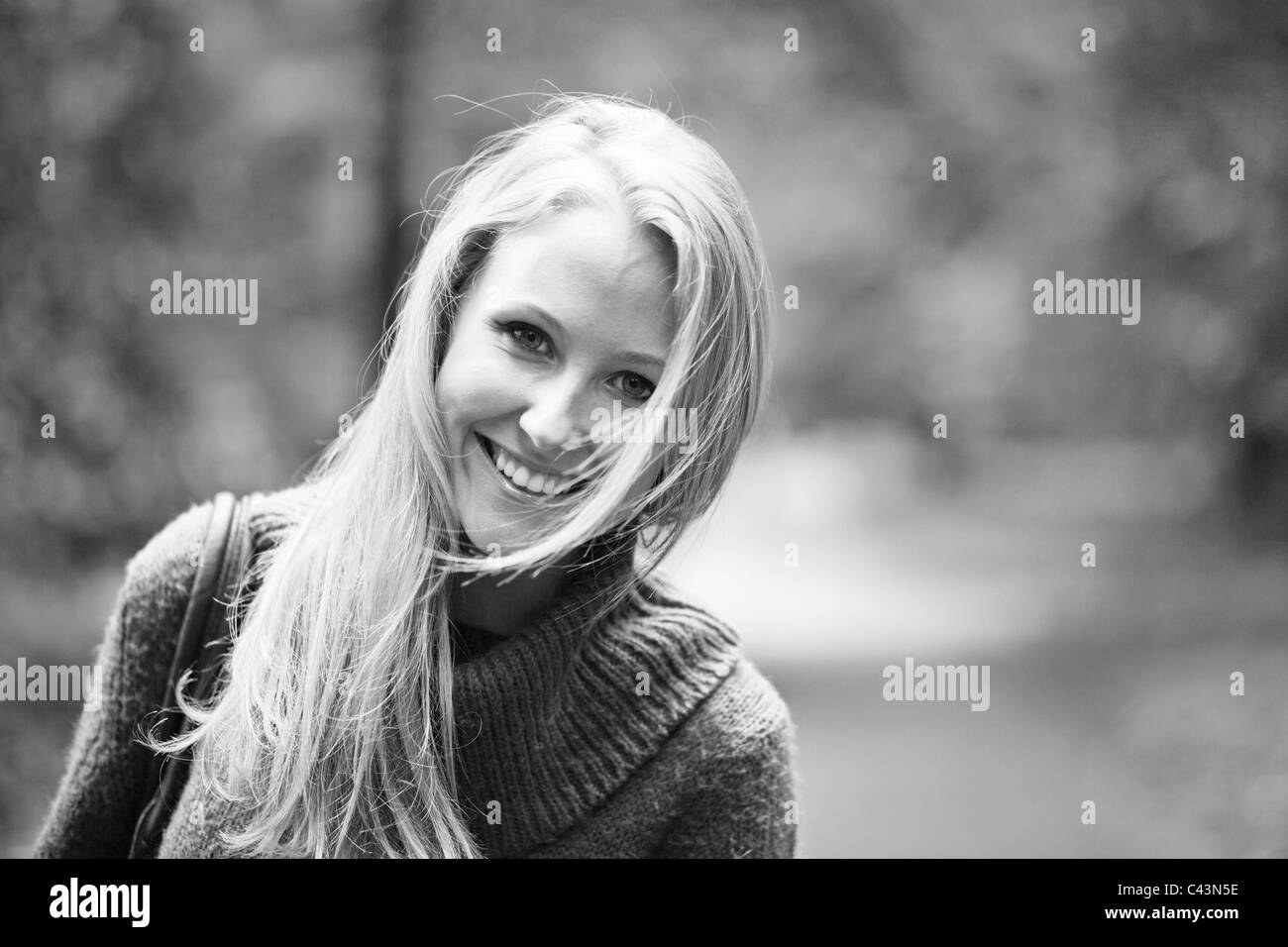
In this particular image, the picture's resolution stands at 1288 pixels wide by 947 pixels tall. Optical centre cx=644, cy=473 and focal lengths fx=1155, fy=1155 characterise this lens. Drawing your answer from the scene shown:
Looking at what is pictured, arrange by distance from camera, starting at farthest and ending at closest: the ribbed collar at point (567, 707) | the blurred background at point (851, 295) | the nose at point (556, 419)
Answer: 1. the blurred background at point (851, 295)
2. the ribbed collar at point (567, 707)
3. the nose at point (556, 419)

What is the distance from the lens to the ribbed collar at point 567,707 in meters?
1.43

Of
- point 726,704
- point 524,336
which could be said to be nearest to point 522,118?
point 524,336

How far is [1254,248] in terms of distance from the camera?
4.29 m

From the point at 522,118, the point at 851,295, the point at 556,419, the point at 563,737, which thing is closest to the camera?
the point at 556,419

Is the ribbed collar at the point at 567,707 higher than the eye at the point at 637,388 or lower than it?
lower

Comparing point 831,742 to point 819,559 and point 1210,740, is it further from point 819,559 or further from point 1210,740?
point 819,559

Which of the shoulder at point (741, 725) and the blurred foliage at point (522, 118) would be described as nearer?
the shoulder at point (741, 725)

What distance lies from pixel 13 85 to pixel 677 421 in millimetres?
2656

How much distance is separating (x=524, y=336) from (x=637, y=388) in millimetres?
147

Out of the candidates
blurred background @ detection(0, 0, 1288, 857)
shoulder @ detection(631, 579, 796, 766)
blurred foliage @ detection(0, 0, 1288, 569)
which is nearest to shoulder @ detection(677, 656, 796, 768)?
shoulder @ detection(631, 579, 796, 766)

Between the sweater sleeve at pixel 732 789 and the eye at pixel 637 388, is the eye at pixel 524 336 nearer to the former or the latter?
the eye at pixel 637 388

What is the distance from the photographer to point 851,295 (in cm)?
529

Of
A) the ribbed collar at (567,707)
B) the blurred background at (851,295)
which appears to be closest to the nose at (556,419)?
the ribbed collar at (567,707)

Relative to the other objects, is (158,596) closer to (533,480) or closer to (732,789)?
(533,480)
